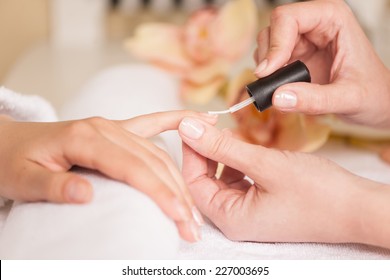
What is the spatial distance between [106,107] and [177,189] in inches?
17.4

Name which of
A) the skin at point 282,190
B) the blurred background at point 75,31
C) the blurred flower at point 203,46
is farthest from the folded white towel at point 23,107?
the blurred background at point 75,31

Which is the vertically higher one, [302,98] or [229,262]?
[302,98]

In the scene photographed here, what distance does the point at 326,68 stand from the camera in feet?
3.54

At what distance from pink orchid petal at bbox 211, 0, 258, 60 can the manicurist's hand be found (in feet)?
2.02

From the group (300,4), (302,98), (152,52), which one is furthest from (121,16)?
(302,98)

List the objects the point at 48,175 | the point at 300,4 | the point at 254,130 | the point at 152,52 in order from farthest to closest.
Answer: the point at 152,52
the point at 254,130
the point at 300,4
the point at 48,175

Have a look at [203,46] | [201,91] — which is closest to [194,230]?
[201,91]

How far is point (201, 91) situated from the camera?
1354mm

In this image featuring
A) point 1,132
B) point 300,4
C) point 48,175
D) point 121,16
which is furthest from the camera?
point 121,16

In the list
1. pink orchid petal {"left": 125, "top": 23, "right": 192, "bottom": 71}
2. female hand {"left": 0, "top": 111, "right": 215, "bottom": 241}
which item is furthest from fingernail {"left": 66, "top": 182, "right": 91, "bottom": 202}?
pink orchid petal {"left": 125, "top": 23, "right": 192, "bottom": 71}

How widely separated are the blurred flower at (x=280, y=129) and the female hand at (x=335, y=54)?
0.30 ft

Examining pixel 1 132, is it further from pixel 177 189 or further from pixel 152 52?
pixel 152 52

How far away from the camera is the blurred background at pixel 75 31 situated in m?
1.69

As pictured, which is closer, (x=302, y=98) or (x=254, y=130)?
(x=302, y=98)
